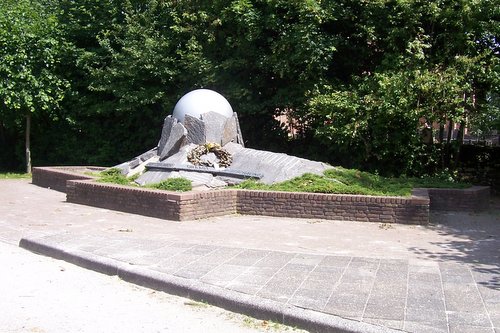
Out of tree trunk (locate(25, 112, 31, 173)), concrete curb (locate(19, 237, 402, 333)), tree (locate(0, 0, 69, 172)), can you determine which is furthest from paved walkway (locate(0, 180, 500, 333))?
tree trunk (locate(25, 112, 31, 173))

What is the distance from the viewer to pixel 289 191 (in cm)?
1136

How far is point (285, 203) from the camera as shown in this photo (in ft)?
36.4

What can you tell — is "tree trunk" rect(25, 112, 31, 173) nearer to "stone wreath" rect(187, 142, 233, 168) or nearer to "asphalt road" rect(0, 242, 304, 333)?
"stone wreath" rect(187, 142, 233, 168)

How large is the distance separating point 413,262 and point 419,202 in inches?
133

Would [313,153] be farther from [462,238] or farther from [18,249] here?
[18,249]

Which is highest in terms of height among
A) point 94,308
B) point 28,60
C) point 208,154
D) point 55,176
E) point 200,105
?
point 28,60

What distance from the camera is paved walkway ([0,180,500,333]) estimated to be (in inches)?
205

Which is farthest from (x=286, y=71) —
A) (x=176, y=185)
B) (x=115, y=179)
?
(x=176, y=185)

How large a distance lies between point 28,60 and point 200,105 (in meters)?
9.35

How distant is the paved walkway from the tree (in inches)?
371

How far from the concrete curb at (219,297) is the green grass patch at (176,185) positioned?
151 inches

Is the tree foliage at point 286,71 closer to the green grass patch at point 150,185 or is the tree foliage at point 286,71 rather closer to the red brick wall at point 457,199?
the red brick wall at point 457,199

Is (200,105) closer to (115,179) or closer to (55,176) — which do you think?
(115,179)

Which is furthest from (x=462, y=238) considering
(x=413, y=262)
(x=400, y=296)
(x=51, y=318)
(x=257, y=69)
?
(x=257, y=69)
